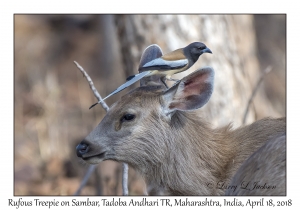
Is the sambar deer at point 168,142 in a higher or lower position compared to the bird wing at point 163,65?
lower

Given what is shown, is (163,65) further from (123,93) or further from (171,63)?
(123,93)

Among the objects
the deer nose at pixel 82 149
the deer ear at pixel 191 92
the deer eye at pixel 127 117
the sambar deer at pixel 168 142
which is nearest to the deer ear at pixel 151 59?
the sambar deer at pixel 168 142

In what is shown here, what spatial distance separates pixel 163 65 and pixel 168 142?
70cm

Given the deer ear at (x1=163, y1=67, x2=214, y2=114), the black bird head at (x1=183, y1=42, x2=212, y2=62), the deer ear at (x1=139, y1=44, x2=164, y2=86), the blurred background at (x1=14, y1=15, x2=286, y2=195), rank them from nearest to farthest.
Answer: the deer ear at (x1=163, y1=67, x2=214, y2=114), the black bird head at (x1=183, y1=42, x2=212, y2=62), the deer ear at (x1=139, y1=44, x2=164, y2=86), the blurred background at (x1=14, y1=15, x2=286, y2=195)

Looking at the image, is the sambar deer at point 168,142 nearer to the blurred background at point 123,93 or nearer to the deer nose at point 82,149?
the deer nose at point 82,149

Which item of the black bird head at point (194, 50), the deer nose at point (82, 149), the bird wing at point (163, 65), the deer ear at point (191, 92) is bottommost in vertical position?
the deer nose at point (82, 149)

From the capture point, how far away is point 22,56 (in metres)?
20.3

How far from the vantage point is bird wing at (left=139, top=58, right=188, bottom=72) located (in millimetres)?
5098

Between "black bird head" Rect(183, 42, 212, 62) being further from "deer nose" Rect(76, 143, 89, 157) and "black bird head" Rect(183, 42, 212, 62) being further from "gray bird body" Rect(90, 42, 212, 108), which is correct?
"deer nose" Rect(76, 143, 89, 157)

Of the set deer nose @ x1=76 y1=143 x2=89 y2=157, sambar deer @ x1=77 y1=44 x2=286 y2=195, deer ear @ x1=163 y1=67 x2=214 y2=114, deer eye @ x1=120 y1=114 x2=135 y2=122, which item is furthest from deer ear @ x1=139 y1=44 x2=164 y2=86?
deer nose @ x1=76 y1=143 x2=89 y2=157

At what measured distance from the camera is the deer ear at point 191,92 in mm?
5035

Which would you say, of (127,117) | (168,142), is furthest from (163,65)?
(168,142)

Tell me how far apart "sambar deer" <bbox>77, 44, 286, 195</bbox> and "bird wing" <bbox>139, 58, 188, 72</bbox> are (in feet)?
0.50

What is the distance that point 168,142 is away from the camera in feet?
17.0
